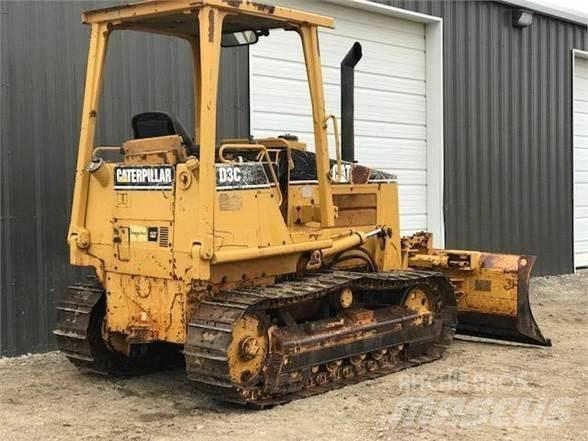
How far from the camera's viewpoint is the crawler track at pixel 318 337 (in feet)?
19.1

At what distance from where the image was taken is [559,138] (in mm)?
15258

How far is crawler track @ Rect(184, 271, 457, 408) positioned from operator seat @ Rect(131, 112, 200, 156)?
1.36 metres

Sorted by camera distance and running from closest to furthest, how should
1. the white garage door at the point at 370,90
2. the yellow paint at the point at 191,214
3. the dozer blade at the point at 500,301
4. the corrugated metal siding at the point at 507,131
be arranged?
1. the yellow paint at the point at 191,214
2. the dozer blade at the point at 500,301
3. the white garage door at the point at 370,90
4. the corrugated metal siding at the point at 507,131

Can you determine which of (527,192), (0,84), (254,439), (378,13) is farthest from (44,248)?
(527,192)

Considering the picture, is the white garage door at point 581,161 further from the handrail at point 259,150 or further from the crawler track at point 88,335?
the crawler track at point 88,335

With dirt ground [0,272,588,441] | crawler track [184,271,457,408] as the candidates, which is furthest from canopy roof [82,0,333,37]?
dirt ground [0,272,588,441]

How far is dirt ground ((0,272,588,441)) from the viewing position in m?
5.60

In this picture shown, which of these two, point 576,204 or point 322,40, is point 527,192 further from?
point 322,40

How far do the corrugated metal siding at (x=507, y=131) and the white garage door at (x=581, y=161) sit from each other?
636mm

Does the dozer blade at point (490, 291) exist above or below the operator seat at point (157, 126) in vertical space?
below

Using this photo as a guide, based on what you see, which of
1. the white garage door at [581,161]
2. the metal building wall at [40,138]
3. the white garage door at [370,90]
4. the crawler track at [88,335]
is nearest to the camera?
the crawler track at [88,335]

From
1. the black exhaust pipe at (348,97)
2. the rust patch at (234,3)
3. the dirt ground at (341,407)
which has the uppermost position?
the rust patch at (234,3)

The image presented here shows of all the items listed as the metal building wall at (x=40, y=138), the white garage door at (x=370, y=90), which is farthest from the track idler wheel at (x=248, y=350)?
the white garage door at (x=370, y=90)

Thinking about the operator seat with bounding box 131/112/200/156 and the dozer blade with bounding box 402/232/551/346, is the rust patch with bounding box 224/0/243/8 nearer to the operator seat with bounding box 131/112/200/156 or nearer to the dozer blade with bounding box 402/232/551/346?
the operator seat with bounding box 131/112/200/156
